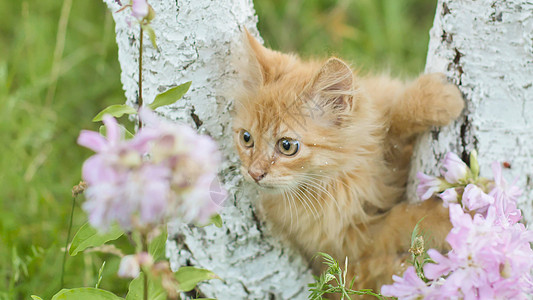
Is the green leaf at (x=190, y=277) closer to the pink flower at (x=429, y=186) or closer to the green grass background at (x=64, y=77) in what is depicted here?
the pink flower at (x=429, y=186)

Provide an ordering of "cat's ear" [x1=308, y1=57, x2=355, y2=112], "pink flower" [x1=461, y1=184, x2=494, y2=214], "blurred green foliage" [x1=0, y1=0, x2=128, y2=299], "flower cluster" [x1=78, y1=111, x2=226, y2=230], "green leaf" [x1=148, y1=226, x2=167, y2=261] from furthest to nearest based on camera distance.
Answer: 1. "blurred green foliage" [x1=0, y1=0, x2=128, y2=299]
2. "cat's ear" [x1=308, y1=57, x2=355, y2=112]
3. "pink flower" [x1=461, y1=184, x2=494, y2=214]
4. "green leaf" [x1=148, y1=226, x2=167, y2=261]
5. "flower cluster" [x1=78, y1=111, x2=226, y2=230]

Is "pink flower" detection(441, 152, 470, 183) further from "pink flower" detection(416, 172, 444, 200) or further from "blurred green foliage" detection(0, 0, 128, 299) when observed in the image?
Result: "blurred green foliage" detection(0, 0, 128, 299)

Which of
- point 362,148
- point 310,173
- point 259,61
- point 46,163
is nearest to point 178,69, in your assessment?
point 259,61

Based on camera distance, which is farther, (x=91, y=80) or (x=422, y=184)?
(x=91, y=80)

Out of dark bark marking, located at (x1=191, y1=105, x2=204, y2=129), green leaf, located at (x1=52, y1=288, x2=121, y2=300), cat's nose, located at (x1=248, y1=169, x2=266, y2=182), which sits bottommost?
green leaf, located at (x1=52, y1=288, x2=121, y2=300)

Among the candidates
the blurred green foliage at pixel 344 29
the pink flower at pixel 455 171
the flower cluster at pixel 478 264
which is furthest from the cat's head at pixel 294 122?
the blurred green foliage at pixel 344 29

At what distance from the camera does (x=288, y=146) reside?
4.89 ft

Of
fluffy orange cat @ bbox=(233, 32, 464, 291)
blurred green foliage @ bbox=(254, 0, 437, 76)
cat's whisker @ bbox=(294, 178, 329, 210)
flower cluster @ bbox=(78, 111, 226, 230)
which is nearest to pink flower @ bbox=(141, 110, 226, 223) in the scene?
flower cluster @ bbox=(78, 111, 226, 230)

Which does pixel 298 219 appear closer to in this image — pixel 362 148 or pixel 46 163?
pixel 362 148

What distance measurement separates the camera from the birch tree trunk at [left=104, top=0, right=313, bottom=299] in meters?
1.42

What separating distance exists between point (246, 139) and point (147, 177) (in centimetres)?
86

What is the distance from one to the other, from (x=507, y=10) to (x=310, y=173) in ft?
2.31

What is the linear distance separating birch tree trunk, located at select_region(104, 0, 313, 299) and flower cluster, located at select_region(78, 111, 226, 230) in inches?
23.3

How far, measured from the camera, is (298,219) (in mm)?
1726
